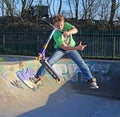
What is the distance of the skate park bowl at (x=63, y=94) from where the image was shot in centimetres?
669

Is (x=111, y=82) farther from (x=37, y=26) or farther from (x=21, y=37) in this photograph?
(x=37, y=26)

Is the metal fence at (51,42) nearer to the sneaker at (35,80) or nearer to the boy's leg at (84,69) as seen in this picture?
the sneaker at (35,80)

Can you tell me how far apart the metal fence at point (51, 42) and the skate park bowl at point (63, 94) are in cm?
711

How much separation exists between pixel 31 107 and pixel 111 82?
2.45 m

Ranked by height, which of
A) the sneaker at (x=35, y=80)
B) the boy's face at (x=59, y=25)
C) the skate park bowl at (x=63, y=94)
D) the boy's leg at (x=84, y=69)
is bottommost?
the skate park bowl at (x=63, y=94)

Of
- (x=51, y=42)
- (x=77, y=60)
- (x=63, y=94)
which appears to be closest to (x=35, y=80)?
(x=63, y=94)

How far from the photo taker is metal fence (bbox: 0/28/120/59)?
16.2m

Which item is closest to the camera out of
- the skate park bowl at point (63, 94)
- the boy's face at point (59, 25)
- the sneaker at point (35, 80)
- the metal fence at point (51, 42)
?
the skate park bowl at point (63, 94)

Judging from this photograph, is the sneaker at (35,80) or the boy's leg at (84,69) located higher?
the boy's leg at (84,69)

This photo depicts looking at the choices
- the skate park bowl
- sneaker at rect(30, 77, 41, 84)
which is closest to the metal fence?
the skate park bowl

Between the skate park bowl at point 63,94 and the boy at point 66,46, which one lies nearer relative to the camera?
A: the skate park bowl at point 63,94

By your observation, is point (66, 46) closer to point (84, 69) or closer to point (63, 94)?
point (84, 69)

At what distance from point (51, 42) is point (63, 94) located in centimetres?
1011

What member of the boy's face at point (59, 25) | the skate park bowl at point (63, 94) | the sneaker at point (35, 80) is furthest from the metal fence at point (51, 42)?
the boy's face at point (59, 25)
